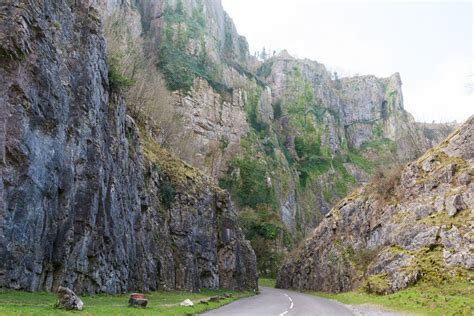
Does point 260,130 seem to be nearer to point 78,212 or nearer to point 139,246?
point 139,246

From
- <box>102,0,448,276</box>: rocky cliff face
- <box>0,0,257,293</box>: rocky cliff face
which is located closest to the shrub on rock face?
<box>0,0,257,293</box>: rocky cliff face

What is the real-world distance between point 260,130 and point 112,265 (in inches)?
2965

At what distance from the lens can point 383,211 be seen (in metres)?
41.2

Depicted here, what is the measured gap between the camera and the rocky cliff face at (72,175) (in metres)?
18.3

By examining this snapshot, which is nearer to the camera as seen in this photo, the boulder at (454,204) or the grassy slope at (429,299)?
the grassy slope at (429,299)

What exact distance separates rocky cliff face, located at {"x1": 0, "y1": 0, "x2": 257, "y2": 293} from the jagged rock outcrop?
16041 mm

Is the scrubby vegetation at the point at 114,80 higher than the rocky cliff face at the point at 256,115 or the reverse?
the reverse

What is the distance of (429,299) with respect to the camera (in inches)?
893

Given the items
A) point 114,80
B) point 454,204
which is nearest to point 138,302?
point 114,80

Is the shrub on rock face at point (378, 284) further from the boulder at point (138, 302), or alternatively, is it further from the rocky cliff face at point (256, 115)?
the rocky cliff face at point (256, 115)

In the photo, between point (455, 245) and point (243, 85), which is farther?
point (243, 85)

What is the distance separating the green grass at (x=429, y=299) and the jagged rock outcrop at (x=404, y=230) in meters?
1.37

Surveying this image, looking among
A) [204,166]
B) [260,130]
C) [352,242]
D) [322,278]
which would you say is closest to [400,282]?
[352,242]

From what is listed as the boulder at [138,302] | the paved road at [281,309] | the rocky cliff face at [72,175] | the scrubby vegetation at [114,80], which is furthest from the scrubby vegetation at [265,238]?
the boulder at [138,302]
